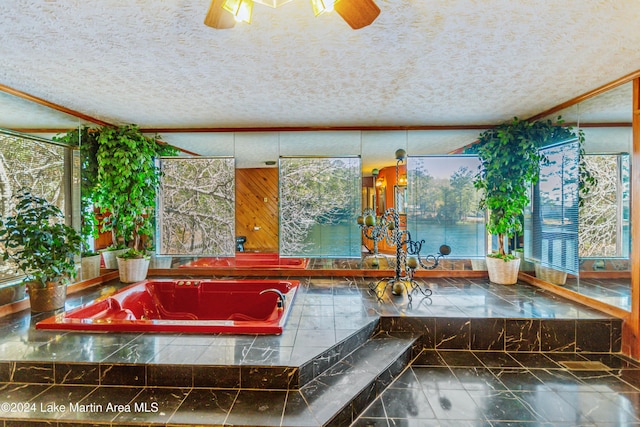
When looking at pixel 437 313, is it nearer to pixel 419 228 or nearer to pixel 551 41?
pixel 419 228

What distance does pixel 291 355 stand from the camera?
6.17 feet

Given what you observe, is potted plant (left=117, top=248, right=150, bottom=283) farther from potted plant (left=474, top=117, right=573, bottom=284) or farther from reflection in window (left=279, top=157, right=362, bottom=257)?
potted plant (left=474, top=117, right=573, bottom=284)

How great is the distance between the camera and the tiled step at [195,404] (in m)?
1.51

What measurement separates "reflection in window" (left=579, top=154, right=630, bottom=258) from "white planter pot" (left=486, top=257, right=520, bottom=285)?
69cm

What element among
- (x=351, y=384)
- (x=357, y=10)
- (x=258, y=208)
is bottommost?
(x=351, y=384)

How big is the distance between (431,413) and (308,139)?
3.14 meters

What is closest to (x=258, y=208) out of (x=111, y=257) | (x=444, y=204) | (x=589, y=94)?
(x=111, y=257)

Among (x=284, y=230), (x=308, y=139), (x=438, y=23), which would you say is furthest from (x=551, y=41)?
(x=284, y=230)

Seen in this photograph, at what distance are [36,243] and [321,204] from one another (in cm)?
289

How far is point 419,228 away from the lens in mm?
3842

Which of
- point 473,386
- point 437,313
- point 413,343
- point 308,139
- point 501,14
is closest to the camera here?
point 501,14

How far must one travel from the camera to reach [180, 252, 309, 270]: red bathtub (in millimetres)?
3965

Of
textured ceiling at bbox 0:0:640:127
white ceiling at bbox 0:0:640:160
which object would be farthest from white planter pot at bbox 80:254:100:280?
textured ceiling at bbox 0:0:640:127

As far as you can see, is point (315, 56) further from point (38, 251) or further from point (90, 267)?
point (90, 267)
